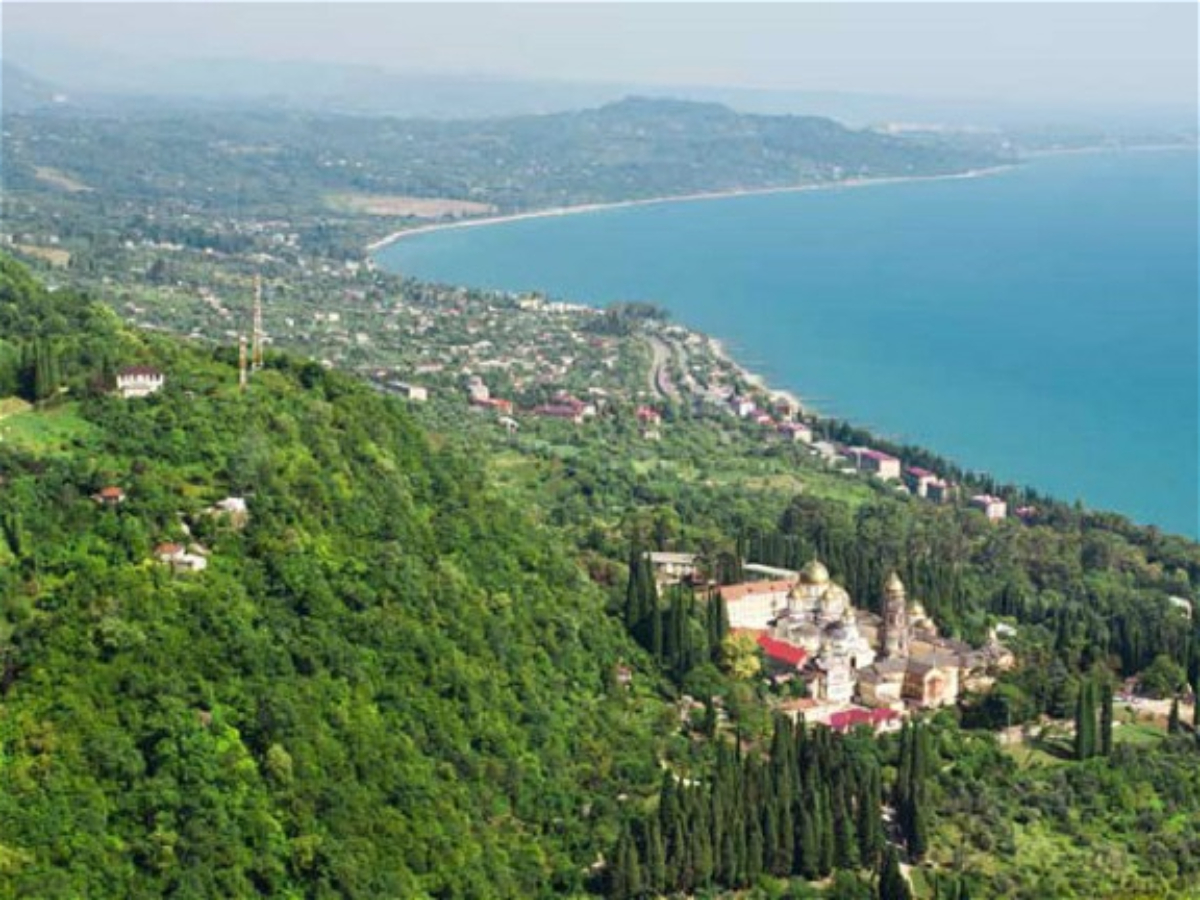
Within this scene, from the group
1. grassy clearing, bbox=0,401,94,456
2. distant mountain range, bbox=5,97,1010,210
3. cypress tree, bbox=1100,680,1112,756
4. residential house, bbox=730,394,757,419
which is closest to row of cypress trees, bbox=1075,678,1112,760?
cypress tree, bbox=1100,680,1112,756

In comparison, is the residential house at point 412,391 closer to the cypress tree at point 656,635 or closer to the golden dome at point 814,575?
the golden dome at point 814,575

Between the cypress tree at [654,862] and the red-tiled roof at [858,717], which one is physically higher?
the cypress tree at [654,862]

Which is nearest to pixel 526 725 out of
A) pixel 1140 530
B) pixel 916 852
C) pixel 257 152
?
pixel 916 852

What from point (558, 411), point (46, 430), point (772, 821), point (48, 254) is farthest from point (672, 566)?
point (48, 254)

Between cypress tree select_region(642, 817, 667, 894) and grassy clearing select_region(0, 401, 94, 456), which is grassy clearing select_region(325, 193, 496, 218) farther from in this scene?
cypress tree select_region(642, 817, 667, 894)

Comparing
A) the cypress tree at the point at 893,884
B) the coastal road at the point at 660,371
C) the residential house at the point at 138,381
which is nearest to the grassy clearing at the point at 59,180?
the coastal road at the point at 660,371
